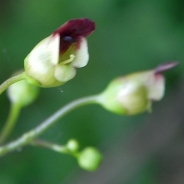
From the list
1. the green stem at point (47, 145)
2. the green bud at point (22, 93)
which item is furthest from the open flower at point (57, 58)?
the green bud at point (22, 93)

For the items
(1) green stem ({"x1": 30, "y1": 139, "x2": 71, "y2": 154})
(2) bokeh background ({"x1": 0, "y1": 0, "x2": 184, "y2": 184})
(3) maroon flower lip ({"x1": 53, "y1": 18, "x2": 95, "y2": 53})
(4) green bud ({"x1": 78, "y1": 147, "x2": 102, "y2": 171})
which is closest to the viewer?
(3) maroon flower lip ({"x1": 53, "y1": 18, "x2": 95, "y2": 53})

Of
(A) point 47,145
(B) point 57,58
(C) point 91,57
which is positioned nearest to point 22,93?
(A) point 47,145

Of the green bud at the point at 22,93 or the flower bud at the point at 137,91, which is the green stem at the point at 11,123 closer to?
the green bud at the point at 22,93

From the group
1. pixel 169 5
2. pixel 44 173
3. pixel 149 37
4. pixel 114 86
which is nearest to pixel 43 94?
pixel 44 173

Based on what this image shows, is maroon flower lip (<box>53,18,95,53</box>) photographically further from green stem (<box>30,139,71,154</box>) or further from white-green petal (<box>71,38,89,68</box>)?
green stem (<box>30,139,71,154</box>)

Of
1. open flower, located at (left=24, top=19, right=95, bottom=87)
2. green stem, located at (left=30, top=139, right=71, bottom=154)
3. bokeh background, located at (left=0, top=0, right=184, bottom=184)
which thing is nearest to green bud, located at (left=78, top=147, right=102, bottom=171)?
green stem, located at (left=30, top=139, right=71, bottom=154)

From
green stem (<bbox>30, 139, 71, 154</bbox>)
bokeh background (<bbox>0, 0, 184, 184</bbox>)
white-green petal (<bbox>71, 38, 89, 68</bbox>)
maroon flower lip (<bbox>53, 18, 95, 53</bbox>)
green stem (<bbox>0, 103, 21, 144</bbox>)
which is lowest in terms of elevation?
bokeh background (<bbox>0, 0, 184, 184</bbox>)

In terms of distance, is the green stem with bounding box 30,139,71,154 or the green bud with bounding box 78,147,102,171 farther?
the green bud with bounding box 78,147,102,171

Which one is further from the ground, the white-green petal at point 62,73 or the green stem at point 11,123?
the white-green petal at point 62,73
